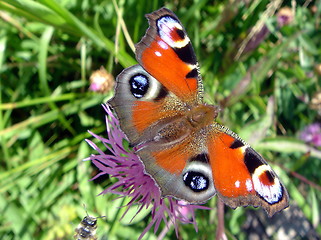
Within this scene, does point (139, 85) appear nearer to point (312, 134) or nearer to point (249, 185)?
point (249, 185)

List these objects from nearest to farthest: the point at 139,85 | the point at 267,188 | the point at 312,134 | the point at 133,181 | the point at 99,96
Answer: the point at 267,188 → the point at 139,85 → the point at 133,181 → the point at 99,96 → the point at 312,134

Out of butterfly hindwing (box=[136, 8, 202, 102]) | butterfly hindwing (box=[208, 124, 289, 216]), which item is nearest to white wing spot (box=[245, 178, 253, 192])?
butterfly hindwing (box=[208, 124, 289, 216])

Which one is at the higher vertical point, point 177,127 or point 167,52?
point 167,52

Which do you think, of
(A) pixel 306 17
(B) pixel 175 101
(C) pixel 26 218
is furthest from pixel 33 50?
(A) pixel 306 17

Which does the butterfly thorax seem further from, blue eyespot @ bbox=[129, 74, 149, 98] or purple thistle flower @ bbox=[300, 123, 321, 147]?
purple thistle flower @ bbox=[300, 123, 321, 147]

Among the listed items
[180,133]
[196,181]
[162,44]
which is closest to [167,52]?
[162,44]

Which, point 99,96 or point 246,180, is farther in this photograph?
point 99,96
